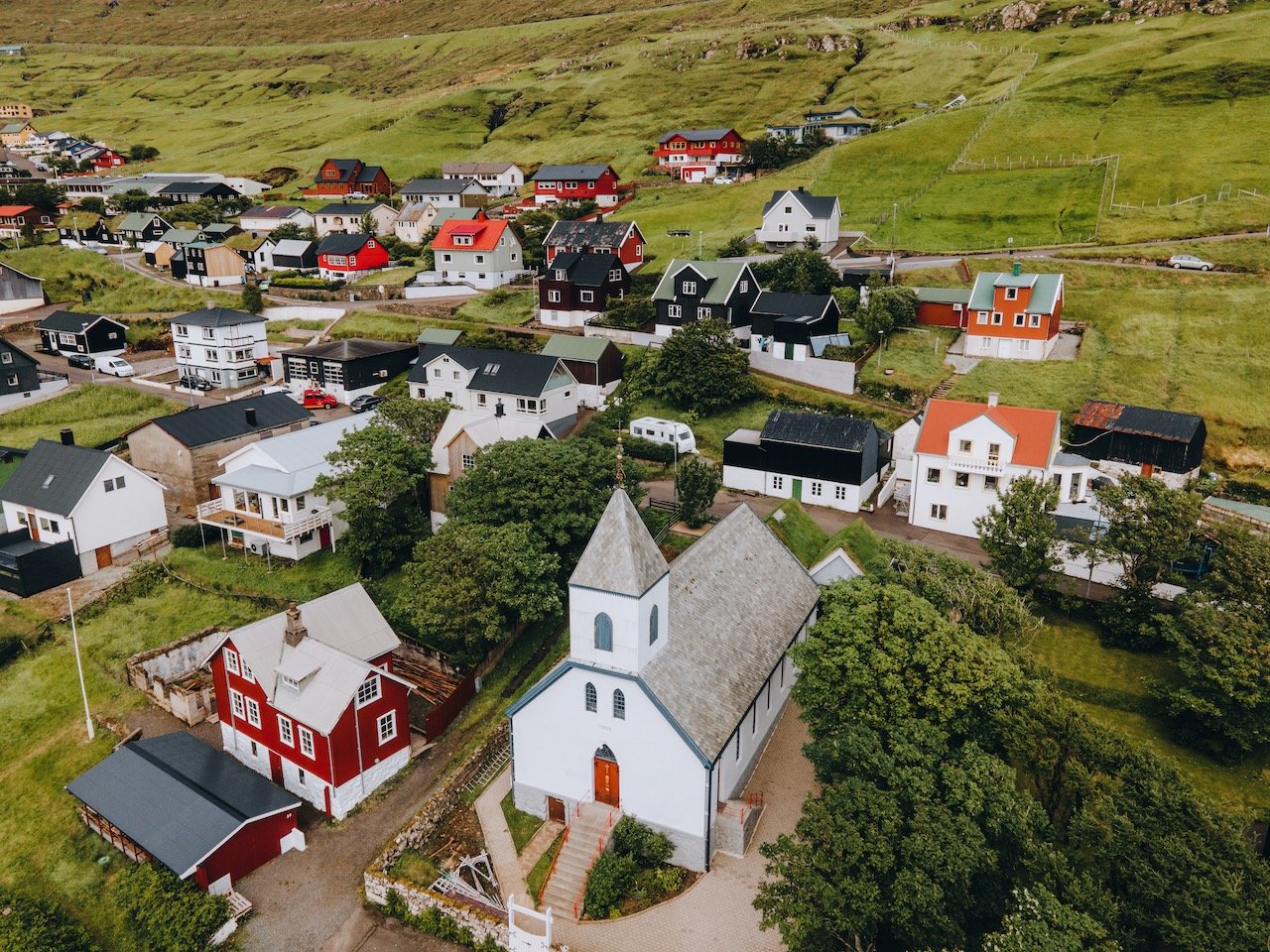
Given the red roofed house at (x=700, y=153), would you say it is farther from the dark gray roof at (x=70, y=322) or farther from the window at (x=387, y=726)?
the window at (x=387, y=726)

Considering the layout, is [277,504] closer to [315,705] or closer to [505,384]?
[505,384]

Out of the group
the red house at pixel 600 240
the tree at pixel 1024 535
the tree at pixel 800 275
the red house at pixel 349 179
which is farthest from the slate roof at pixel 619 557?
the red house at pixel 349 179

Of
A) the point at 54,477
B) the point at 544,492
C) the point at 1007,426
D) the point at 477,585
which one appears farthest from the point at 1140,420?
the point at 54,477

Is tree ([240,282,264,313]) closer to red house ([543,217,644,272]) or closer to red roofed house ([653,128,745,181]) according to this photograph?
red house ([543,217,644,272])

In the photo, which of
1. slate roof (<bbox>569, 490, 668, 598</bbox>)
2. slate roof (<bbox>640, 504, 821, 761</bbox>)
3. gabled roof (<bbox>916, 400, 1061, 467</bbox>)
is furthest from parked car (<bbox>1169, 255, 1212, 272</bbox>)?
slate roof (<bbox>569, 490, 668, 598</bbox>)

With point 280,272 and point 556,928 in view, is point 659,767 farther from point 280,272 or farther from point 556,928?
point 280,272

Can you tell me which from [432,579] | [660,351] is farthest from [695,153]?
[432,579]

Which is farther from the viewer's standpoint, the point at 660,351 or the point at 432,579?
the point at 660,351
